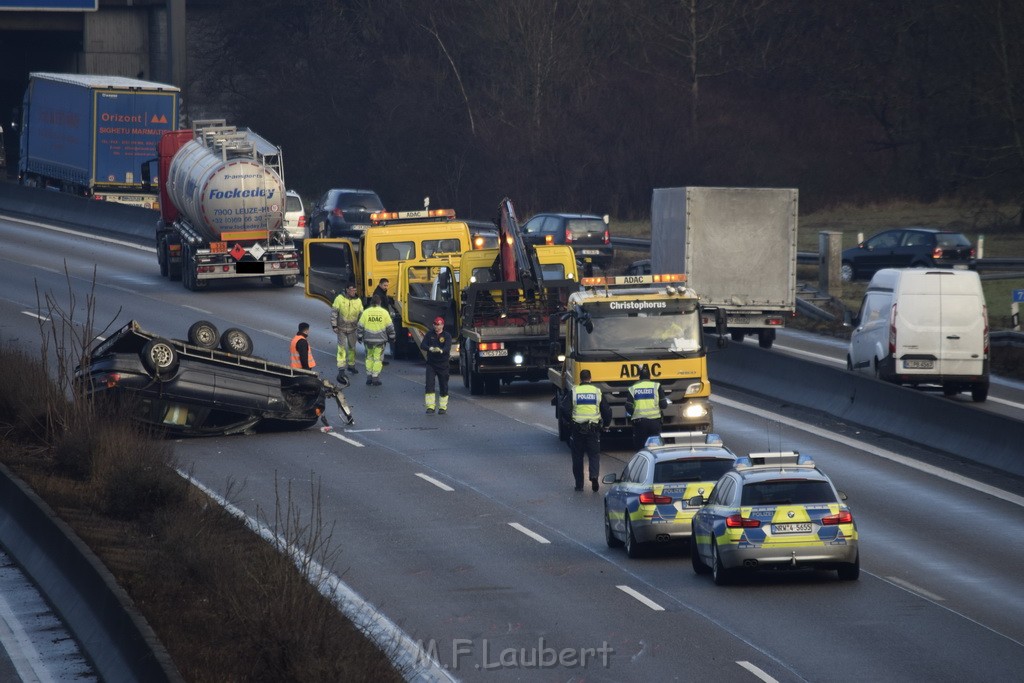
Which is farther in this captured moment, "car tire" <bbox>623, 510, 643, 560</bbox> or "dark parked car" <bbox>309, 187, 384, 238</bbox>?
"dark parked car" <bbox>309, 187, 384, 238</bbox>

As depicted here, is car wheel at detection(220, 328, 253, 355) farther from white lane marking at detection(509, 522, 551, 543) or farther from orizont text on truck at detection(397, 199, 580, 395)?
white lane marking at detection(509, 522, 551, 543)

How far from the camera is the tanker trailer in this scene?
42688mm

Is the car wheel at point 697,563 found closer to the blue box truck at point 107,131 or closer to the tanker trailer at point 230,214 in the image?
the tanker trailer at point 230,214

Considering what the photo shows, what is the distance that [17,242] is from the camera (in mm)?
52031

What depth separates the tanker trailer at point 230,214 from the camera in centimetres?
4269

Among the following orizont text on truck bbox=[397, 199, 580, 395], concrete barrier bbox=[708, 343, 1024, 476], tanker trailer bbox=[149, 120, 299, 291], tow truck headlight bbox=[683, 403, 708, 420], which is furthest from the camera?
tanker trailer bbox=[149, 120, 299, 291]

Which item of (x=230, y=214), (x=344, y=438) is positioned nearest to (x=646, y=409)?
(x=344, y=438)

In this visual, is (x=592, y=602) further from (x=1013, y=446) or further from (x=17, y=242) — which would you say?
(x=17, y=242)

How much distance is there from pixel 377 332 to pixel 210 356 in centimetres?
572

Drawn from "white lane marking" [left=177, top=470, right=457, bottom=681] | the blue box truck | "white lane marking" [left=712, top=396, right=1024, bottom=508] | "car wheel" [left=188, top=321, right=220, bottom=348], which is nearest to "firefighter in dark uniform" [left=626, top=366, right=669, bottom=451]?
"white lane marking" [left=712, top=396, right=1024, bottom=508]

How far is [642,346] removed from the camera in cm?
2475

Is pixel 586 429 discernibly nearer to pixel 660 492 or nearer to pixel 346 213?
pixel 660 492

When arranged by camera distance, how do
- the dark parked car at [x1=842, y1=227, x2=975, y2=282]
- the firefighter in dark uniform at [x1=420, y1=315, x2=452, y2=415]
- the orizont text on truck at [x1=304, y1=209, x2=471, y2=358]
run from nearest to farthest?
1. the firefighter in dark uniform at [x1=420, y1=315, x2=452, y2=415]
2. the orizont text on truck at [x1=304, y1=209, x2=471, y2=358]
3. the dark parked car at [x1=842, y1=227, x2=975, y2=282]

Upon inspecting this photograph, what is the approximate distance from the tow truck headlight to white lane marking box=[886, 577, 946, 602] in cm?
775
